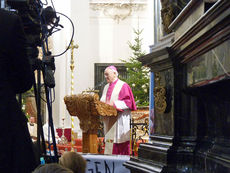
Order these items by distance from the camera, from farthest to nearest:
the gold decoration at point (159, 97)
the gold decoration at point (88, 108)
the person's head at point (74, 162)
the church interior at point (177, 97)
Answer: the gold decoration at point (88, 108), the gold decoration at point (159, 97), the person's head at point (74, 162), the church interior at point (177, 97)

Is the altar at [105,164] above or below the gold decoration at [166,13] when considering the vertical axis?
below

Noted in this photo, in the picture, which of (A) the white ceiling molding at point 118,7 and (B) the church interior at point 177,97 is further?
(A) the white ceiling molding at point 118,7

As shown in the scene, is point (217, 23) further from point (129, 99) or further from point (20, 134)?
point (129, 99)

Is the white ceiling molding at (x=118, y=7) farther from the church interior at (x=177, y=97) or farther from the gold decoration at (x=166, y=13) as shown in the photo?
the gold decoration at (x=166, y=13)

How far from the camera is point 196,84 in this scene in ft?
8.15

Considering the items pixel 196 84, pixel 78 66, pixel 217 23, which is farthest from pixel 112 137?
pixel 78 66

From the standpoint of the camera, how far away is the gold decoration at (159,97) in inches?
121

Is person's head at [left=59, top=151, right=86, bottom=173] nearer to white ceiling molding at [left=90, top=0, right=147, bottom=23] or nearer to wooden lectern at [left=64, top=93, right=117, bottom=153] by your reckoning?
wooden lectern at [left=64, top=93, right=117, bottom=153]

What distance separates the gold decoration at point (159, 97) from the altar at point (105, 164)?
1.92m

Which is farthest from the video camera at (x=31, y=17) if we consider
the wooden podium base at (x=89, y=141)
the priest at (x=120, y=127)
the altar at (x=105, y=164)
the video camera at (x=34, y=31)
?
the priest at (x=120, y=127)

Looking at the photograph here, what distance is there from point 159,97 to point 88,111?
272 cm

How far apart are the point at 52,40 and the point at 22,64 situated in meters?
13.2

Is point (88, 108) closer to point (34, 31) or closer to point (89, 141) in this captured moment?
point (89, 141)

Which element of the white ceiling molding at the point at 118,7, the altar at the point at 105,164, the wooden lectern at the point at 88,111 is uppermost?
the white ceiling molding at the point at 118,7
